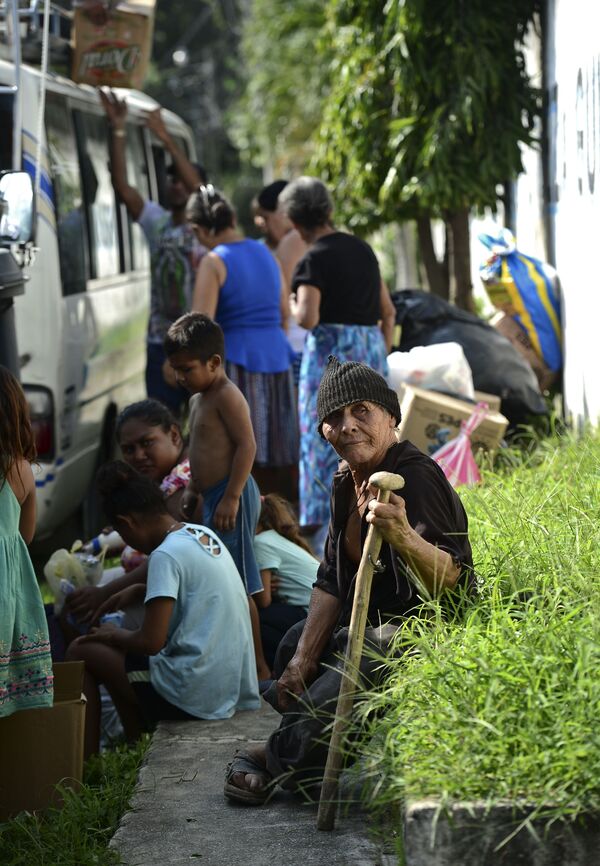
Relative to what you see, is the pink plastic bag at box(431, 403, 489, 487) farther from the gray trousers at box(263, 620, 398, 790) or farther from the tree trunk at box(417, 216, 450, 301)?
the tree trunk at box(417, 216, 450, 301)

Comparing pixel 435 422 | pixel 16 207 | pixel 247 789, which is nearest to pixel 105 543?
pixel 16 207

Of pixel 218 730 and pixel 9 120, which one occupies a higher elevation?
pixel 9 120

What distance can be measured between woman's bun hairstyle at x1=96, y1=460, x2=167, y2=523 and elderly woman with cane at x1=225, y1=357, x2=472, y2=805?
1.27 metres

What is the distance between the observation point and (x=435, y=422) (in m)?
7.53

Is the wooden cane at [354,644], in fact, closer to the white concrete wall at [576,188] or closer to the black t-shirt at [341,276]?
the black t-shirt at [341,276]

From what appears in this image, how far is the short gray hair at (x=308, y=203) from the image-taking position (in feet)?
23.7

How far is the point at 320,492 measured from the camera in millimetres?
7508

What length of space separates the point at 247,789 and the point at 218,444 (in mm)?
1992

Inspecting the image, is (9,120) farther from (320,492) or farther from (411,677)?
(411,677)

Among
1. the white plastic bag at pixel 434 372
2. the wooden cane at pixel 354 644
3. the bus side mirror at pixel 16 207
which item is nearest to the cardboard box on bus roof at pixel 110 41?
the white plastic bag at pixel 434 372

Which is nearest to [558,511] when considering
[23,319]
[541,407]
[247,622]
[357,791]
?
[247,622]

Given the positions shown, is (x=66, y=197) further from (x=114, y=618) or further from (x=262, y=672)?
(x=262, y=672)

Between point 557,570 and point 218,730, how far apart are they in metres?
1.49

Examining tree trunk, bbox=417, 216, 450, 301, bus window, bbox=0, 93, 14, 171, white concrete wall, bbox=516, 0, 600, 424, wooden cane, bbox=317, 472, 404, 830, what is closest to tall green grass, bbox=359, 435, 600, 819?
wooden cane, bbox=317, 472, 404, 830
